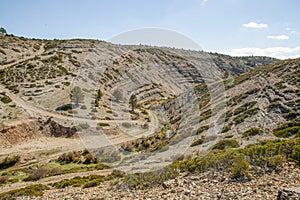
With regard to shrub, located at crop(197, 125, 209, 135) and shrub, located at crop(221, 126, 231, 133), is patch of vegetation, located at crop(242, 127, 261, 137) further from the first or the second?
shrub, located at crop(197, 125, 209, 135)

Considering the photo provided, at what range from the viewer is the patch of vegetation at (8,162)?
24388mm

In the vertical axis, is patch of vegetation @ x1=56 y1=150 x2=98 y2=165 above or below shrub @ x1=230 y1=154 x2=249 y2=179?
below

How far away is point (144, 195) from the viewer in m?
10.3

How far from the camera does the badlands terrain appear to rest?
1023 centimetres

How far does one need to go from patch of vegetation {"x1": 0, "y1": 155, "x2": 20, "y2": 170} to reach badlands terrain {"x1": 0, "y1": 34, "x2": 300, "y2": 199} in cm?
10

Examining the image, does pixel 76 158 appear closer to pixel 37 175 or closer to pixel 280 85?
pixel 37 175

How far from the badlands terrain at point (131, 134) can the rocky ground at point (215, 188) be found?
45 millimetres

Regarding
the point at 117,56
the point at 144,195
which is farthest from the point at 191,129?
the point at 117,56

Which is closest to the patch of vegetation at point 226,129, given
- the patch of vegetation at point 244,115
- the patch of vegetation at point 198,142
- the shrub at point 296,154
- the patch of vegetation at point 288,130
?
the patch of vegetation at point 244,115

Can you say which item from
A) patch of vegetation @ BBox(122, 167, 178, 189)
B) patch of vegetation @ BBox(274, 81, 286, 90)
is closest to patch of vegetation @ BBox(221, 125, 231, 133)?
patch of vegetation @ BBox(274, 81, 286, 90)

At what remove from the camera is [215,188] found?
29.7 ft

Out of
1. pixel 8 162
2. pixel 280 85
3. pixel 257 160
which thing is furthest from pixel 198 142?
pixel 8 162

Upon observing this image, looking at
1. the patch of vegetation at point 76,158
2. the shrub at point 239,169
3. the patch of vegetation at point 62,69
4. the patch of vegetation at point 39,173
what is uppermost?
the patch of vegetation at point 62,69

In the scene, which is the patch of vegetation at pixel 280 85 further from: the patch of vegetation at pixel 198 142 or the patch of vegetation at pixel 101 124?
the patch of vegetation at pixel 101 124
